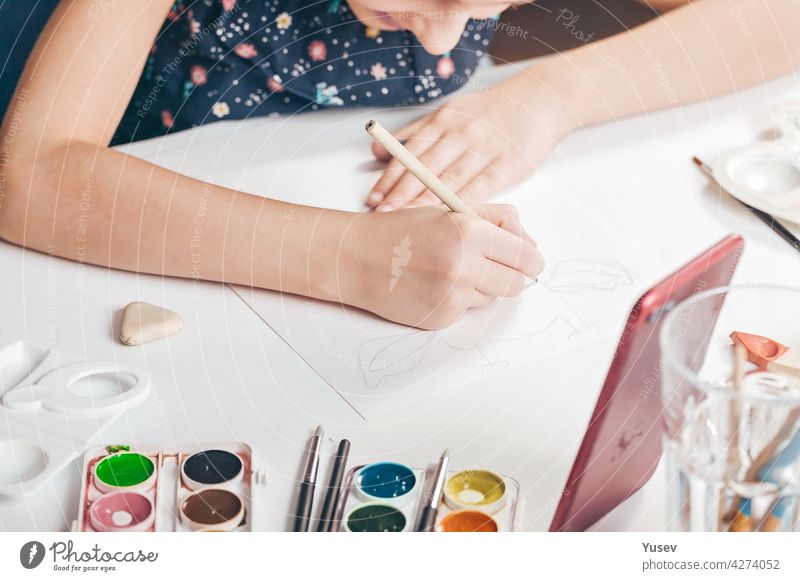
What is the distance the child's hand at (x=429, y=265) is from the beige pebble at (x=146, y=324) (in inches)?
3.1

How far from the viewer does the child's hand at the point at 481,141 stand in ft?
1.55

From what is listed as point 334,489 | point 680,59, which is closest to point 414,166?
point 334,489

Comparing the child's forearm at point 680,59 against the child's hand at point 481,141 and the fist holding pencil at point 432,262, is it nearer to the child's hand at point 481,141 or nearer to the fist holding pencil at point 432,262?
the child's hand at point 481,141

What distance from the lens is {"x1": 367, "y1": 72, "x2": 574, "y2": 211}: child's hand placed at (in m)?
0.47

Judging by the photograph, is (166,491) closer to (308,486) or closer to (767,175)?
(308,486)

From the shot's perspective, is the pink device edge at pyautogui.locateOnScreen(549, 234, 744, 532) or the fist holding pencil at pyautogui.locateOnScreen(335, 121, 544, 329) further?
the fist holding pencil at pyautogui.locateOnScreen(335, 121, 544, 329)

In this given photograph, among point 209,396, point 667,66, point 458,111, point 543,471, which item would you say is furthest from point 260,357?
point 667,66

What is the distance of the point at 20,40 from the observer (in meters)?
0.57

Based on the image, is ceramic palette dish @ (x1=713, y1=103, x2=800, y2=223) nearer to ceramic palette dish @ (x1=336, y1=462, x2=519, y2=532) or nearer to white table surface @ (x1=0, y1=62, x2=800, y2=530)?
white table surface @ (x1=0, y1=62, x2=800, y2=530)

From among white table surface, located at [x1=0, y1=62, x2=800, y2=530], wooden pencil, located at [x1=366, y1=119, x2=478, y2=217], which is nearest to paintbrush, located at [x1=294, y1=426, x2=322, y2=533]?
white table surface, located at [x1=0, y1=62, x2=800, y2=530]

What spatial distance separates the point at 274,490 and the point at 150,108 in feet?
1.14

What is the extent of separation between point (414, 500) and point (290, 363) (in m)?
0.09

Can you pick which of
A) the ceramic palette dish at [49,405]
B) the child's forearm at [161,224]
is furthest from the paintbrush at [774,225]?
the ceramic palette dish at [49,405]

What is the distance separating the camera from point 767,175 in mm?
476
